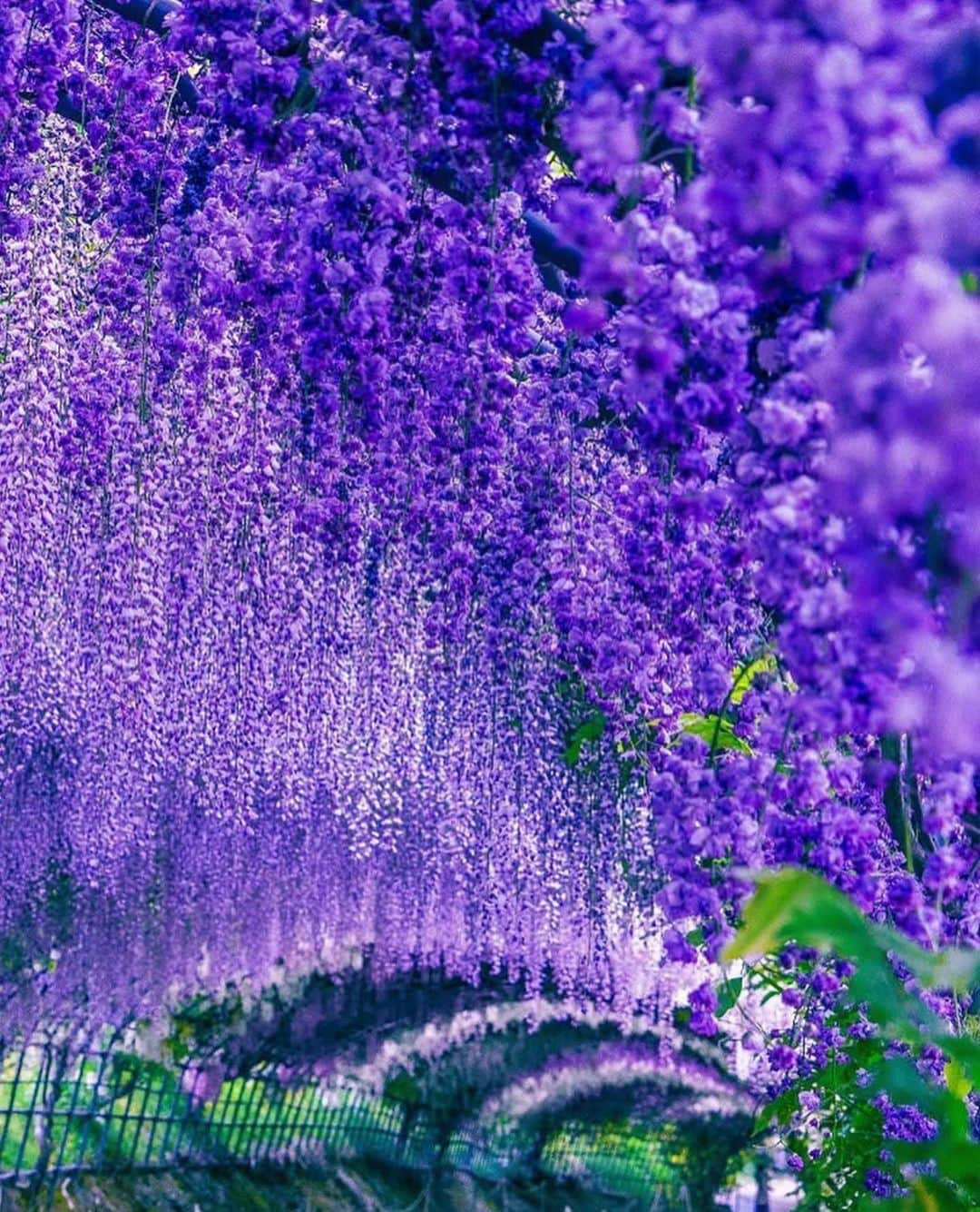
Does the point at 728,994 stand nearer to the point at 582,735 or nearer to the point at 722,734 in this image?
the point at 722,734

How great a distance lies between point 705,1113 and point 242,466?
1769 centimetres

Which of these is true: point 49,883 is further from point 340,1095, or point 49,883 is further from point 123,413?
point 340,1095

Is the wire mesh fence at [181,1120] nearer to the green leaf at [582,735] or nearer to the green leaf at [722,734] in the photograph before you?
the green leaf at [582,735]

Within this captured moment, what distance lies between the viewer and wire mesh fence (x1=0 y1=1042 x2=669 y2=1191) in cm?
1159

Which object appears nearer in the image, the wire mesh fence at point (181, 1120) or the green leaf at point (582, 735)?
the green leaf at point (582, 735)

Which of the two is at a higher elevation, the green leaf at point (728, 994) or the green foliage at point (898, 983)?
the green leaf at point (728, 994)

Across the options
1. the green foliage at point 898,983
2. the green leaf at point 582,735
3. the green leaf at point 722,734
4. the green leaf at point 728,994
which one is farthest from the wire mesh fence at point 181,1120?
the green foliage at point 898,983

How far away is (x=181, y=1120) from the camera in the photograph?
1380 cm

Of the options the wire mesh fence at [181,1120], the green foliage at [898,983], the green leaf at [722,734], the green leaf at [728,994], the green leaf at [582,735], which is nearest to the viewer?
the green foliage at [898,983]

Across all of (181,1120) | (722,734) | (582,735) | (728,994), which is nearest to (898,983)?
(722,734)

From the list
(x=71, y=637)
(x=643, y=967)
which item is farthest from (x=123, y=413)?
(x=643, y=967)

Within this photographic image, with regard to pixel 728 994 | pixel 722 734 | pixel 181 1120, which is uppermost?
pixel 722 734

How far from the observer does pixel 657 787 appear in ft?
11.0

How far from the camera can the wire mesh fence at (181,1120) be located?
11.6 m
